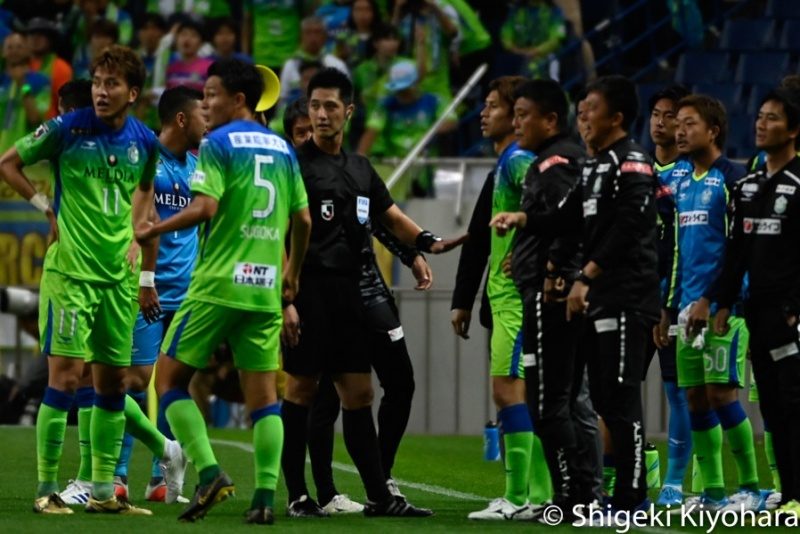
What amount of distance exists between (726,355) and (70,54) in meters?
11.9

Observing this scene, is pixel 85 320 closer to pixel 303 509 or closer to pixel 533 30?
pixel 303 509

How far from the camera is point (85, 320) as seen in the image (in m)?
9.07

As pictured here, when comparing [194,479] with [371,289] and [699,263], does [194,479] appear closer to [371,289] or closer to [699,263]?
[371,289]

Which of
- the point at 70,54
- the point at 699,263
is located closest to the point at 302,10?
the point at 70,54

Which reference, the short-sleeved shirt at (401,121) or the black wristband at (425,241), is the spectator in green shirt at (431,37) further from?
the black wristband at (425,241)

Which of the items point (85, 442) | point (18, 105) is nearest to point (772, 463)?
point (85, 442)

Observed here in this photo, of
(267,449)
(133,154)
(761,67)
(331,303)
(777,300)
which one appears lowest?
(267,449)

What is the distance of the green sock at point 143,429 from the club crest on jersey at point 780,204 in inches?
145

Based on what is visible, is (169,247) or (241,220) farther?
(169,247)

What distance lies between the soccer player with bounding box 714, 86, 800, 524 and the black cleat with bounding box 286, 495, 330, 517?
7.68 feet

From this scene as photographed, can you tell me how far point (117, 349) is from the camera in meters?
9.19

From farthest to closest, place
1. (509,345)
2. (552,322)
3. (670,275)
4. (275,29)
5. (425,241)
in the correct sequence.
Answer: (275,29) < (670,275) < (425,241) < (509,345) < (552,322)

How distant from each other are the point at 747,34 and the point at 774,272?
10.9 m

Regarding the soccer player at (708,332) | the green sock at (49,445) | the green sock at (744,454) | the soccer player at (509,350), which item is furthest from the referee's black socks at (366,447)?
the green sock at (744,454)
